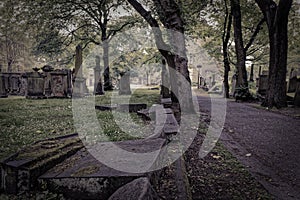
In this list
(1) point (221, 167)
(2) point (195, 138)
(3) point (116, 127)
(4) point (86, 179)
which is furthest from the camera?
(3) point (116, 127)

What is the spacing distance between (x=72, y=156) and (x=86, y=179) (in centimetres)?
78

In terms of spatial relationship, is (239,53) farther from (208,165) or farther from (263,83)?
(208,165)

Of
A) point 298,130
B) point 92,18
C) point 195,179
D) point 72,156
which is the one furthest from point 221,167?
point 92,18

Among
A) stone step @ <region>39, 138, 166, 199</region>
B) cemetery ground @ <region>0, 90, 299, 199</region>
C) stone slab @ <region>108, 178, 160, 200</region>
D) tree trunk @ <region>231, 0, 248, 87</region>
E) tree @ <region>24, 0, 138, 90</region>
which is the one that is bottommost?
cemetery ground @ <region>0, 90, 299, 199</region>

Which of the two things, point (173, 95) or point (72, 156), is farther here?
point (173, 95)

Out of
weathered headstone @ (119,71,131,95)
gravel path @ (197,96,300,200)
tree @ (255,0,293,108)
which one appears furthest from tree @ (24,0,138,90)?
gravel path @ (197,96,300,200)

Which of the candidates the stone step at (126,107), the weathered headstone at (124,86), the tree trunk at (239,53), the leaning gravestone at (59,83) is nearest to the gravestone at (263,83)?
the tree trunk at (239,53)

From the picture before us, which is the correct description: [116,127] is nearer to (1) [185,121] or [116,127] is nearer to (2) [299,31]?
(1) [185,121]

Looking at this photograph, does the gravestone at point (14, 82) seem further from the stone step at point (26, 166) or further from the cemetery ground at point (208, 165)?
the stone step at point (26, 166)

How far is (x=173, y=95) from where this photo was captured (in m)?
8.77

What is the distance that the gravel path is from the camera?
2849 millimetres

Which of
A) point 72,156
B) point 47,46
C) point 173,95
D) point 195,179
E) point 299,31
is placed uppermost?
point 299,31

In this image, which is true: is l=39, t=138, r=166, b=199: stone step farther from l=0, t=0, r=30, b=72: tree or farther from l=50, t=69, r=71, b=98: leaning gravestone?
l=0, t=0, r=30, b=72: tree

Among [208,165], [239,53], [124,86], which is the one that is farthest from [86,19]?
[208,165]
